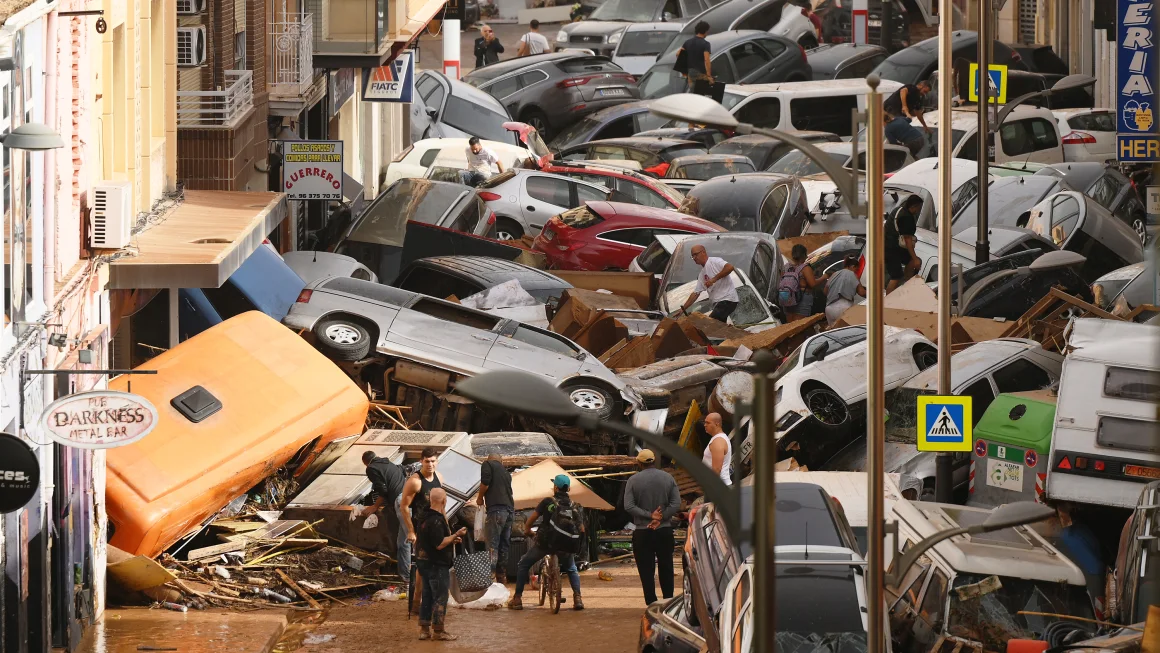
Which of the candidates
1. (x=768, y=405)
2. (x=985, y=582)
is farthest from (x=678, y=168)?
(x=768, y=405)

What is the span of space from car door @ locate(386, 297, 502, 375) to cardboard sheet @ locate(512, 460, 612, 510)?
2311 mm

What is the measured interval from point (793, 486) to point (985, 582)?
1.49 metres

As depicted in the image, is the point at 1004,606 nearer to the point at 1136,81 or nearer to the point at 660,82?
the point at 1136,81

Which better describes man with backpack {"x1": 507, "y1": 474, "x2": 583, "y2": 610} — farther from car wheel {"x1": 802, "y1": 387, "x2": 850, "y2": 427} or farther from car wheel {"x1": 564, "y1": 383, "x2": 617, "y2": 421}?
car wheel {"x1": 564, "y1": 383, "x2": 617, "y2": 421}

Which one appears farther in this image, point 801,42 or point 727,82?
point 801,42

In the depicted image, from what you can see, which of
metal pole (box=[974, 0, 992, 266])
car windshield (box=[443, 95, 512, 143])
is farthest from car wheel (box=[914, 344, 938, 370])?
car windshield (box=[443, 95, 512, 143])

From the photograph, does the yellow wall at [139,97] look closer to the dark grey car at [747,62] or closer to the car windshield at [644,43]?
the dark grey car at [747,62]

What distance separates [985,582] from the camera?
11820 mm

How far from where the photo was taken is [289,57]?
2597cm

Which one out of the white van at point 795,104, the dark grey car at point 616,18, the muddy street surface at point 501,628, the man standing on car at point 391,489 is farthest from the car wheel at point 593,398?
the dark grey car at point 616,18

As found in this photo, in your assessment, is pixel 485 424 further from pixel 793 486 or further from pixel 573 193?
pixel 573 193

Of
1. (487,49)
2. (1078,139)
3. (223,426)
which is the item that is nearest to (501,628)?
(223,426)

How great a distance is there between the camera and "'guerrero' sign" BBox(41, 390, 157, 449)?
1214 centimetres

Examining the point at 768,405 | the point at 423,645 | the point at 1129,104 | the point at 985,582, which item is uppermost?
the point at 1129,104
